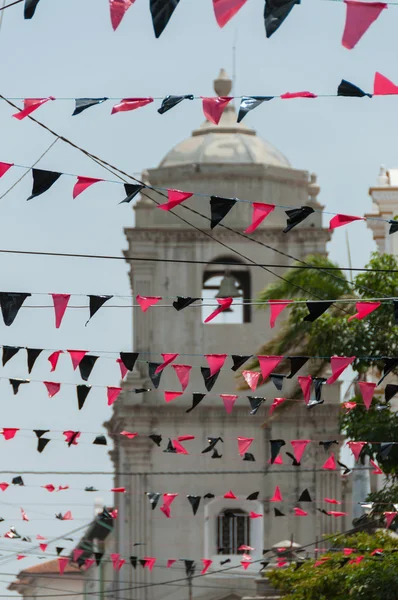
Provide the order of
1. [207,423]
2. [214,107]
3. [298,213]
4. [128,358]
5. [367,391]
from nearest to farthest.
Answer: [214,107] < [298,213] < [128,358] < [367,391] < [207,423]

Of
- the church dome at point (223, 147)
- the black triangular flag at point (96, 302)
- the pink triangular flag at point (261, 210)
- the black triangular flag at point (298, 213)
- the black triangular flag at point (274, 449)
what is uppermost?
the church dome at point (223, 147)

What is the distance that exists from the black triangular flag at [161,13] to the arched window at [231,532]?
32.2 m

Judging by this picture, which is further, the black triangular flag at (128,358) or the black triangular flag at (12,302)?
the black triangular flag at (128,358)

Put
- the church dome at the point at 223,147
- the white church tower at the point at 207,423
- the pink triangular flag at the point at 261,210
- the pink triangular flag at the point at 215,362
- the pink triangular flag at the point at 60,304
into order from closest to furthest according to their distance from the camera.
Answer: the pink triangular flag at the point at 261,210 < the pink triangular flag at the point at 60,304 < the pink triangular flag at the point at 215,362 < the white church tower at the point at 207,423 < the church dome at the point at 223,147

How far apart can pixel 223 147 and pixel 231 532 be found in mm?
8405

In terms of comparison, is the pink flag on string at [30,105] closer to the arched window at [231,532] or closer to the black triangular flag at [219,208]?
the black triangular flag at [219,208]

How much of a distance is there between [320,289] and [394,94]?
68.4 feet

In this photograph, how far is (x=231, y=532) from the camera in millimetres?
47438

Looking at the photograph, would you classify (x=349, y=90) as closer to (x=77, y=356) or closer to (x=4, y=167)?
(x=4, y=167)

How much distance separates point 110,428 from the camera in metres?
48.7

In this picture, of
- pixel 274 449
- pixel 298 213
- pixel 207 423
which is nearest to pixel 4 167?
pixel 298 213

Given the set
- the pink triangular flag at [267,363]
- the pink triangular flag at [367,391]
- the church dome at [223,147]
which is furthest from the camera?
the church dome at [223,147]

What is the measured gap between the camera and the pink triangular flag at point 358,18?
15.0m

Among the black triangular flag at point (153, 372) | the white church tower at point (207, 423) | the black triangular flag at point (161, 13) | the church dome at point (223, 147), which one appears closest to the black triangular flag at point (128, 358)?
the black triangular flag at point (153, 372)
